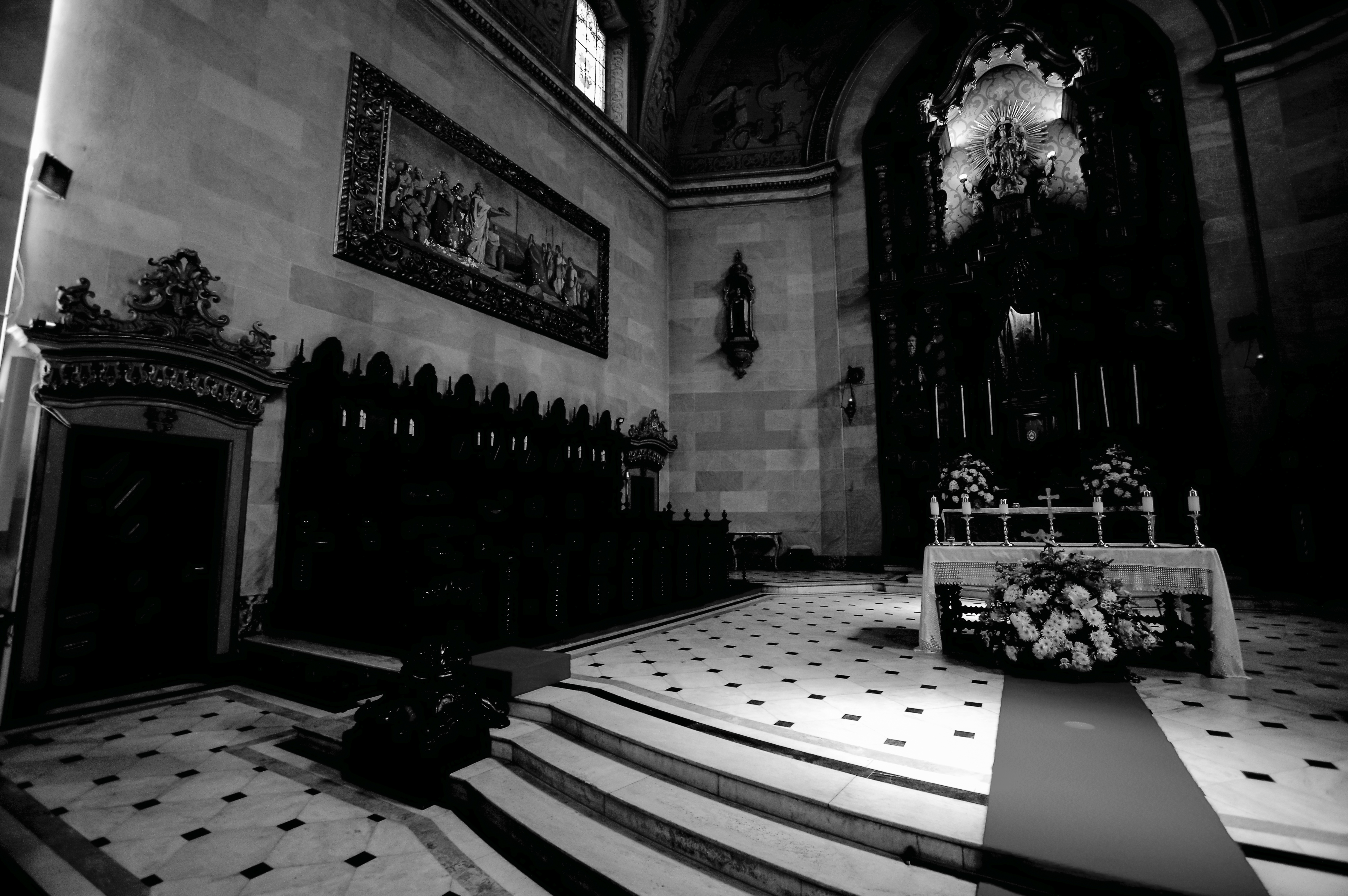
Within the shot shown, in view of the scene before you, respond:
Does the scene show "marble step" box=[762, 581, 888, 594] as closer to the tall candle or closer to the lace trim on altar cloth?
the tall candle

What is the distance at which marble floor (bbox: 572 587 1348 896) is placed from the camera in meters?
2.74

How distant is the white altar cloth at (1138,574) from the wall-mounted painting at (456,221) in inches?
292

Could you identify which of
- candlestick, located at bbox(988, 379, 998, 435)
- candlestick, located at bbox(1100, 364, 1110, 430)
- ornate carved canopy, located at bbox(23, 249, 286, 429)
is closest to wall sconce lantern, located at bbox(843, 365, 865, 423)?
candlestick, located at bbox(988, 379, 998, 435)

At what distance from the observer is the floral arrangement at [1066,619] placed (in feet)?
16.0

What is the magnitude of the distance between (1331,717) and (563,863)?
4.75 m

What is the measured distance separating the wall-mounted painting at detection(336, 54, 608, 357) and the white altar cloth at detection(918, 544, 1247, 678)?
24.4ft

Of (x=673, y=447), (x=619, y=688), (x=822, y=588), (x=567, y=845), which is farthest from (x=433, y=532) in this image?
(x=673, y=447)

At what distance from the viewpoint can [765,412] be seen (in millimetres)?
13992

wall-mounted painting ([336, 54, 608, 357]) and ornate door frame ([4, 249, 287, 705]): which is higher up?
wall-mounted painting ([336, 54, 608, 357])

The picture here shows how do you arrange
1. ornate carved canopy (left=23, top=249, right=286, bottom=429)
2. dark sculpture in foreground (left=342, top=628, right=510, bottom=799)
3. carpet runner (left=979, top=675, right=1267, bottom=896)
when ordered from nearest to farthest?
carpet runner (left=979, top=675, right=1267, bottom=896)
dark sculpture in foreground (left=342, top=628, right=510, bottom=799)
ornate carved canopy (left=23, top=249, right=286, bottom=429)

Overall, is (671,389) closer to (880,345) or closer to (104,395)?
(880,345)

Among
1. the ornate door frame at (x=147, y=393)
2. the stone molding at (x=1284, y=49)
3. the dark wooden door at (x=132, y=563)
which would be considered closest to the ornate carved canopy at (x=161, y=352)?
A: the ornate door frame at (x=147, y=393)

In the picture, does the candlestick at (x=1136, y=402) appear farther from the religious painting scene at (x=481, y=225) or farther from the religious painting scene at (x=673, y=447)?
the religious painting scene at (x=481, y=225)

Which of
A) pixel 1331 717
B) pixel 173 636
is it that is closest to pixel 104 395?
pixel 173 636
